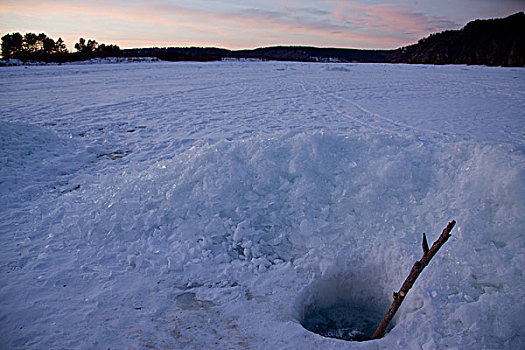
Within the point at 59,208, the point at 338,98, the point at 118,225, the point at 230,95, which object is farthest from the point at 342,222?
the point at 230,95

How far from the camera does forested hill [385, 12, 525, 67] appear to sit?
5253 centimetres

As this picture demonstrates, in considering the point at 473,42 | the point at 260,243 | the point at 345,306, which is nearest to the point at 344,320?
the point at 345,306

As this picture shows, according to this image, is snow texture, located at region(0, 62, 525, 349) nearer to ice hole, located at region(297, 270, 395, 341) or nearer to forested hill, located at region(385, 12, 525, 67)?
ice hole, located at region(297, 270, 395, 341)

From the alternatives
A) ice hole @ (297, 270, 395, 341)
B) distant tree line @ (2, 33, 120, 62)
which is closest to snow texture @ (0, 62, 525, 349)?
ice hole @ (297, 270, 395, 341)

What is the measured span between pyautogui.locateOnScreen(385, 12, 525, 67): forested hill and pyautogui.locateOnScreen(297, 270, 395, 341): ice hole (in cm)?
5485

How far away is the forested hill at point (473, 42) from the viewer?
52.5 metres

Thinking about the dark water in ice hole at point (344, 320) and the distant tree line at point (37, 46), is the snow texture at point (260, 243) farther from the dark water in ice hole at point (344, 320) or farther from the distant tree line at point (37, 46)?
the distant tree line at point (37, 46)

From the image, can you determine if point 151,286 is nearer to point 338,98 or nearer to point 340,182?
point 340,182

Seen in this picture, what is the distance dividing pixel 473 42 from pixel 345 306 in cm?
7146

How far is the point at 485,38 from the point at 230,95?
64.6 meters

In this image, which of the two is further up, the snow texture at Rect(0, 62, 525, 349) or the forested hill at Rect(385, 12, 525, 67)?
the forested hill at Rect(385, 12, 525, 67)

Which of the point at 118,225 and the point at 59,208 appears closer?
the point at 118,225

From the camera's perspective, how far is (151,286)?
298 centimetres

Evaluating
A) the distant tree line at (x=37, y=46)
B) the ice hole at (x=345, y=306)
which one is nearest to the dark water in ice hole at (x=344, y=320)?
the ice hole at (x=345, y=306)
